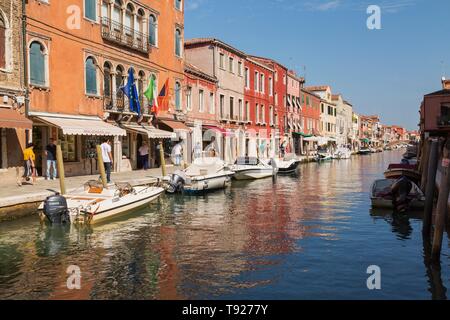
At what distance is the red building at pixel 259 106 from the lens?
41312 mm

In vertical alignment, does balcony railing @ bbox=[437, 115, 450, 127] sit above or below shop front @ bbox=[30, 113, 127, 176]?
above

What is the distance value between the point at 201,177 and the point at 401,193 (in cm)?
813

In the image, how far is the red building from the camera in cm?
4131

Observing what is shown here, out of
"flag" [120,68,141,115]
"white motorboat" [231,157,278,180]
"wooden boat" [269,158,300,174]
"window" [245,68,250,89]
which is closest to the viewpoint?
"flag" [120,68,141,115]

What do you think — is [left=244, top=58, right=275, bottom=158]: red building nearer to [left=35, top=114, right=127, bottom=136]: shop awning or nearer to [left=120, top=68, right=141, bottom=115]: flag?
[left=120, top=68, right=141, bottom=115]: flag

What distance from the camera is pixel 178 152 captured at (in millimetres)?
28922

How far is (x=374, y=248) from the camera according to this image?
10.1 metres

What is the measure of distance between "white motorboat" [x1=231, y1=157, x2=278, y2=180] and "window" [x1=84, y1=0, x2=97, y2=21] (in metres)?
10.5

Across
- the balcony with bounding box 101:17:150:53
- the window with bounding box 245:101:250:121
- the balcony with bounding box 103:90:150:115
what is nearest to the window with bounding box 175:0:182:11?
the balcony with bounding box 101:17:150:53

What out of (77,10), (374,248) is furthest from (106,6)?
(374,248)

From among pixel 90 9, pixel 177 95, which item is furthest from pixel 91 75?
pixel 177 95
